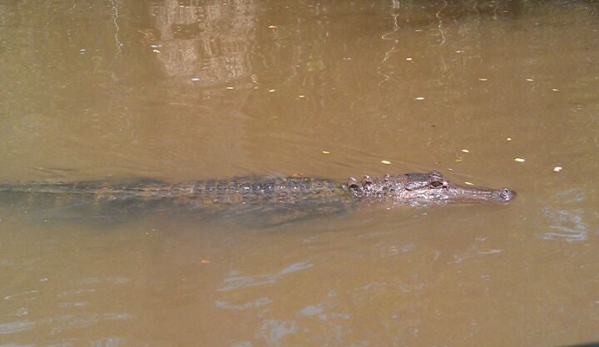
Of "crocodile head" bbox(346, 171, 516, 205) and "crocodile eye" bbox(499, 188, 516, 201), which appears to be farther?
"crocodile head" bbox(346, 171, 516, 205)

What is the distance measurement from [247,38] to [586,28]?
5.63 meters

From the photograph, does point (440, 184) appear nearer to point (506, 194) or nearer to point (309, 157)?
point (506, 194)

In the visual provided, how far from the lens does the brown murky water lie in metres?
5.70

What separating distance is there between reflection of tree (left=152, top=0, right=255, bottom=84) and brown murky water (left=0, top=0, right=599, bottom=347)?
59 mm

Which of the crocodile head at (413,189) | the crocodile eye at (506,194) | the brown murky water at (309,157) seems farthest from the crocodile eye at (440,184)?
the crocodile eye at (506,194)

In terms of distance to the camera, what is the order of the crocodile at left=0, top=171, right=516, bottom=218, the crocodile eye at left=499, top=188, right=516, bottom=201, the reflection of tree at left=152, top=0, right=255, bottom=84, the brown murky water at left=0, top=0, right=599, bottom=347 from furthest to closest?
the reflection of tree at left=152, top=0, right=255, bottom=84 < the crocodile at left=0, top=171, right=516, bottom=218 < the crocodile eye at left=499, top=188, right=516, bottom=201 < the brown murky water at left=0, top=0, right=599, bottom=347

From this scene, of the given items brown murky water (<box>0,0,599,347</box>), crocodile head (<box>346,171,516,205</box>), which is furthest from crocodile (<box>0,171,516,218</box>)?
brown murky water (<box>0,0,599,347</box>)

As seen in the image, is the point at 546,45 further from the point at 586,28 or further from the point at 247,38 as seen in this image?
the point at 247,38

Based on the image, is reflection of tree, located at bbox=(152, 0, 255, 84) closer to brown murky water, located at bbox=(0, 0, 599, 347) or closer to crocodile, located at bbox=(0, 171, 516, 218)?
brown murky water, located at bbox=(0, 0, 599, 347)

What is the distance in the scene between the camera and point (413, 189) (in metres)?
7.79

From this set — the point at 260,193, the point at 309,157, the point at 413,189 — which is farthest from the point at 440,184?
the point at 260,193

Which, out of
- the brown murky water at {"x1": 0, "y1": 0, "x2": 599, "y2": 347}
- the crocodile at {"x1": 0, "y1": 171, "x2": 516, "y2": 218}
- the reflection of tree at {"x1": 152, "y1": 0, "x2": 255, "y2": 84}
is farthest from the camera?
the reflection of tree at {"x1": 152, "y1": 0, "x2": 255, "y2": 84}

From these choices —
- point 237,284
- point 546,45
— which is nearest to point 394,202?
point 237,284

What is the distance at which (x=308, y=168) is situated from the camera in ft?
27.6
